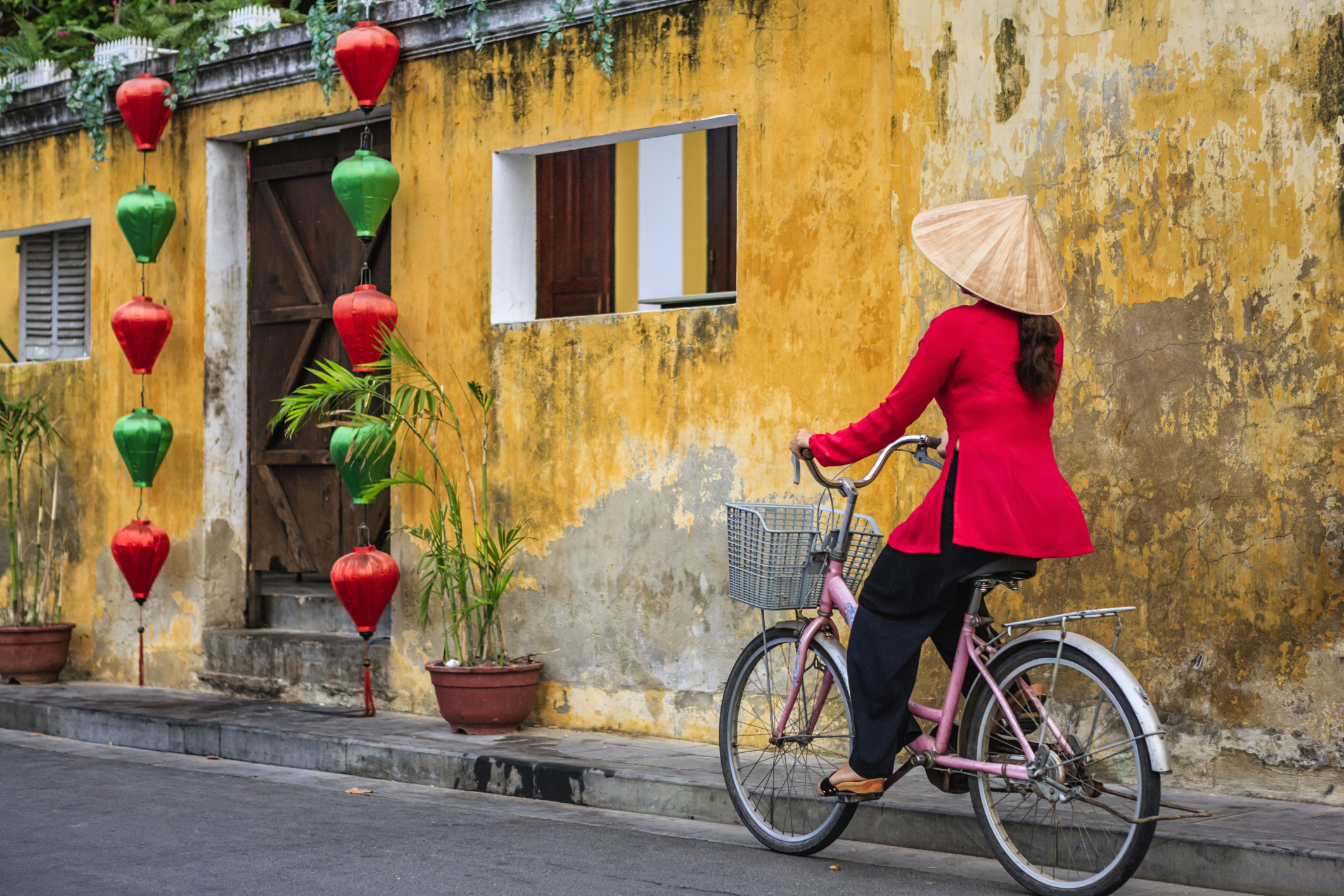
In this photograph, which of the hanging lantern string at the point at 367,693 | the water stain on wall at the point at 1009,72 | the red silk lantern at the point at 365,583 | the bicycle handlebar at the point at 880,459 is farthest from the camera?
the hanging lantern string at the point at 367,693

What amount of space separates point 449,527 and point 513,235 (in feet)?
5.20

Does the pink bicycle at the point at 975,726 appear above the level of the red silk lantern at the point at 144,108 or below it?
below

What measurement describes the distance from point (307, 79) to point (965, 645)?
5.74 meters

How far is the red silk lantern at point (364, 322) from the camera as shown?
25.6ft

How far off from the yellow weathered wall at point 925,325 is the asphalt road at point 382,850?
1.17 meters

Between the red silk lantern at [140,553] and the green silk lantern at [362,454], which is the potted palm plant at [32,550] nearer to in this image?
the red silk lantern at [140,553]

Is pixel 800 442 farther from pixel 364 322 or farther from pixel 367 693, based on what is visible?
pixel 367 693

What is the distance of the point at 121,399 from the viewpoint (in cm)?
955

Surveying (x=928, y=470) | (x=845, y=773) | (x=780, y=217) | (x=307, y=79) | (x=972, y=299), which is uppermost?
(x=307, y=79)

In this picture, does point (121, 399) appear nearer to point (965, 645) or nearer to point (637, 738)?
point (637, 738)

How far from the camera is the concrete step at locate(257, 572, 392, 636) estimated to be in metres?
8.95

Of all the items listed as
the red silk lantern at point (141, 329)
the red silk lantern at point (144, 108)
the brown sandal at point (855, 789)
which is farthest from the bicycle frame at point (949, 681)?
the red silk lantern at point (144, 108)

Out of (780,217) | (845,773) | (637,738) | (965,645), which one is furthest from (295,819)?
(780,217)

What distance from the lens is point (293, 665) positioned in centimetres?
861
